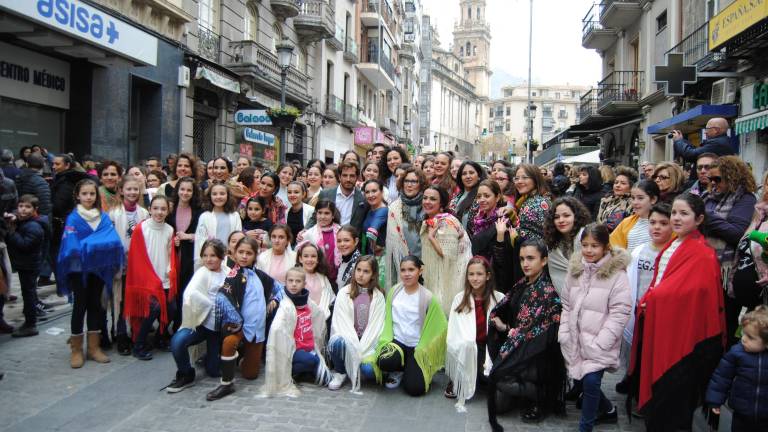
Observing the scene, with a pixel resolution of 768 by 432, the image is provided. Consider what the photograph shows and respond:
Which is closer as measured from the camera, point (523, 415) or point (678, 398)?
point (678, 398)

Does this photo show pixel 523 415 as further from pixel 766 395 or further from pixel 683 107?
pixel 683 107

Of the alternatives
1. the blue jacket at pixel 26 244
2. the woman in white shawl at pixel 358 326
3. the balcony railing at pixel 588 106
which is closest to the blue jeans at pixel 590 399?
the woman in white shawl at pixel 358 326

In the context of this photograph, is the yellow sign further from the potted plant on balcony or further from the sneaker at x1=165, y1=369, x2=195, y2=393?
the sneaker at x1=165, y1=369, x2=195, y2=393

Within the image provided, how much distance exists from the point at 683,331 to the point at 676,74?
1269 centimetres

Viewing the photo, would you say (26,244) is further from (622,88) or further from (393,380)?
(622,88)

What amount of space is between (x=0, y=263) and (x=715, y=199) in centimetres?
645

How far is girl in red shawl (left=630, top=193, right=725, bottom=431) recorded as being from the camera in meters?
4.05

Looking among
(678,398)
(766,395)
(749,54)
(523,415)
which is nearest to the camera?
(766,395)

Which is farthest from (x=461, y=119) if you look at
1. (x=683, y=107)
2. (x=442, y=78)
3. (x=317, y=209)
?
(x=317, y=209)

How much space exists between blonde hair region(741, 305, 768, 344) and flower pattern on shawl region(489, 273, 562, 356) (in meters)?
1.29

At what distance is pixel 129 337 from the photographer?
20.4ft

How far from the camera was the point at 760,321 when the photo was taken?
12.1ft

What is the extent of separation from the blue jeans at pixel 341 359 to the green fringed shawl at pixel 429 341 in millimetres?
54

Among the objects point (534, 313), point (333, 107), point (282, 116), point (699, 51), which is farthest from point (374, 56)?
point (534, 313)
